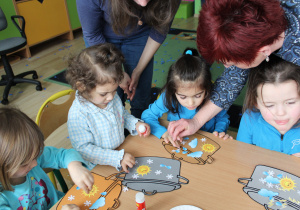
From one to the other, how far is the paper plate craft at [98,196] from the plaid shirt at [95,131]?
9cm

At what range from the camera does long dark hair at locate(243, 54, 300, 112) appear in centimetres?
97

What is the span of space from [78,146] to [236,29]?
0.73 metres

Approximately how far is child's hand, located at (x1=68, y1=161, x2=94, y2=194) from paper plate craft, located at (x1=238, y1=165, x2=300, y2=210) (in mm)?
496

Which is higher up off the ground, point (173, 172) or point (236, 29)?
point (236, 29)

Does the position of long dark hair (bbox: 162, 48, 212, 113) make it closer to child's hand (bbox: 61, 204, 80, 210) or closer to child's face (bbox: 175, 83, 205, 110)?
child's face (bbox: 175, 83, 205, 110)

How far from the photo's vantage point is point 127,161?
942 mm

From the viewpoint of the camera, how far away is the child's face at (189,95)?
1.22m

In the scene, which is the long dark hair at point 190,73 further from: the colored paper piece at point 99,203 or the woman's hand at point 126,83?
the colored paper piece at point 99,203

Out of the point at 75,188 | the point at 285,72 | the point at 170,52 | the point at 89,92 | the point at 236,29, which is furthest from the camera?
the point at 170,52

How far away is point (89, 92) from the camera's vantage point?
1082 mm

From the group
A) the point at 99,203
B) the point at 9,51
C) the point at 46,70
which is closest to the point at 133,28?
the point at 99,203

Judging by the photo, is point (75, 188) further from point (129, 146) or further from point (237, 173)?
point (237, 173)

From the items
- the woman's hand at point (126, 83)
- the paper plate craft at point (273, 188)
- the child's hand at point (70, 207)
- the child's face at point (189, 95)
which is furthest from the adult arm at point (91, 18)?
the paper plate craft at point (273, 188)

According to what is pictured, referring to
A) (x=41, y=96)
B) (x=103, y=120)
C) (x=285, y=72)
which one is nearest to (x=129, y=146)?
(x=103, y=120)
